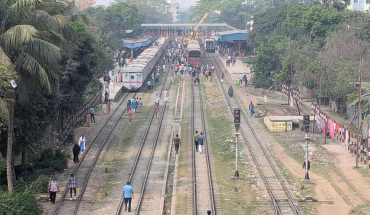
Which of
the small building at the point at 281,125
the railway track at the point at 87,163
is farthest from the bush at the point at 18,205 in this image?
the small building at the point at 281,125

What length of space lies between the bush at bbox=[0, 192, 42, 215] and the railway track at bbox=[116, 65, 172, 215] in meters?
2.74

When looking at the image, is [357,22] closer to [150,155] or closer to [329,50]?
[329,50]

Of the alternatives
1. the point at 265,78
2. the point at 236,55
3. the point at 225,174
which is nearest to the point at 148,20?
the point at 236,55

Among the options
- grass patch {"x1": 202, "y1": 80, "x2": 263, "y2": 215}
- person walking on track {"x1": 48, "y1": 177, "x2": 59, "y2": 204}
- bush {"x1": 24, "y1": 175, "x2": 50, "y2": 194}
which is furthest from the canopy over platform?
person walking on track {"x1": 48, "y1": 177, "x2": 59, "y2": 204}

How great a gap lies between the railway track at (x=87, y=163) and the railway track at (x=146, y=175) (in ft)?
5.59

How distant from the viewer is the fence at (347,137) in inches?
1093

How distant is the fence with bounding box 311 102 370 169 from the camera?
1093 inches

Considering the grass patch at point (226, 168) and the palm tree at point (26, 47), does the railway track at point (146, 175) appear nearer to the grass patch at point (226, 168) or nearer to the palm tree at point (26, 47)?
the grass patch at point (226, 168)

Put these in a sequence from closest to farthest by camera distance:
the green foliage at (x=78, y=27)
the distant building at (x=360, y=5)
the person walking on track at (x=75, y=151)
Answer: the person walking on track at (x=75, y=151)
the green foliage at (x=78, y=27)
the distant building at (x=360, y=5)

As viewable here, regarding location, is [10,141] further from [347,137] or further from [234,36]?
[234,36]

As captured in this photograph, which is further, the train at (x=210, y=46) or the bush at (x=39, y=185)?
the train at (x=210, y=46)

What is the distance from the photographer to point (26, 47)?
2108 centimetres

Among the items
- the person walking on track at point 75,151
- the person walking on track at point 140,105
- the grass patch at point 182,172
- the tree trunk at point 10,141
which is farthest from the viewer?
the person walking on track at point 140,105

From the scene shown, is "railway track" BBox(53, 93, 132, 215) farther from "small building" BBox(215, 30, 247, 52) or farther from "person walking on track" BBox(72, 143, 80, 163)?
"small building" BBox(215, 30, 247, 52)
